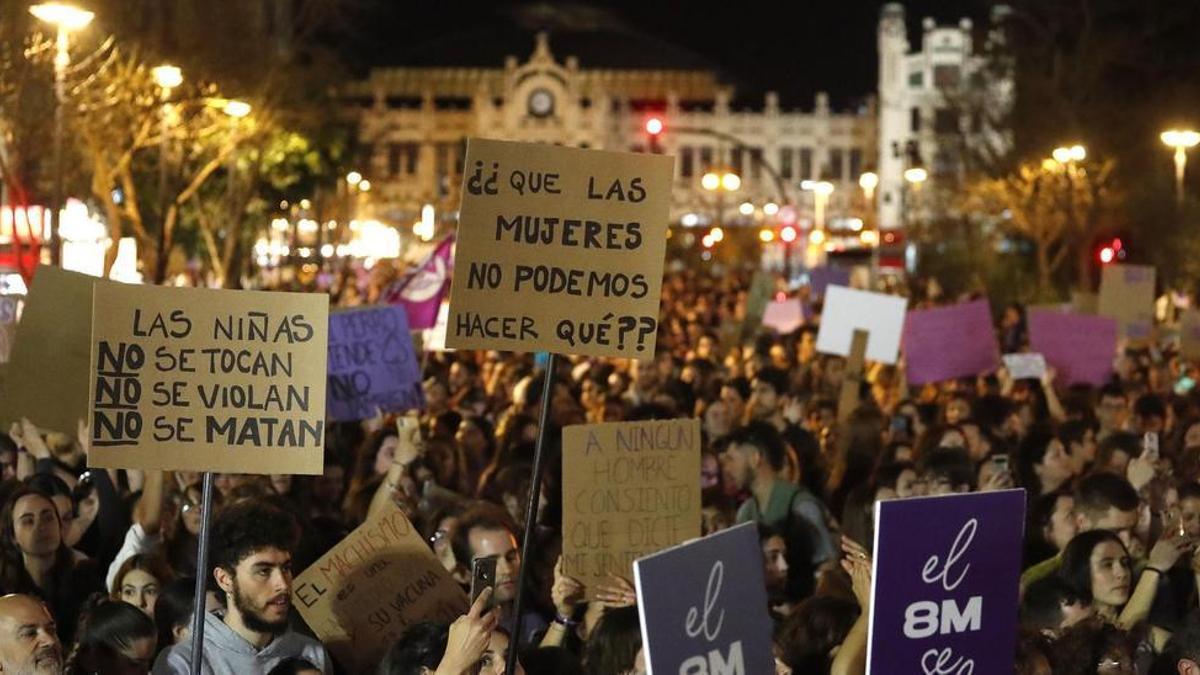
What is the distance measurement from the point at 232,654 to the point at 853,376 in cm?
854

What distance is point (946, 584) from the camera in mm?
5414

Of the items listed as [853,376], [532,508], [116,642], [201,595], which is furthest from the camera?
[853,376]

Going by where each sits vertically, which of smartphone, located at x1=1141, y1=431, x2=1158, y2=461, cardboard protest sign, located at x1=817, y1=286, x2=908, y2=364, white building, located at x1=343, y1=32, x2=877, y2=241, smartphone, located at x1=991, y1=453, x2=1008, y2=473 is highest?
white building, located at x1=343, y1=32, x2=877, y2=241

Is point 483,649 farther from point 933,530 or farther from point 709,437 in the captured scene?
point 709,437

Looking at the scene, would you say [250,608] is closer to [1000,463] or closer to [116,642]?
[116,642]

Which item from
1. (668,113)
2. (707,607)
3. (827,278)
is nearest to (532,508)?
(707,607)

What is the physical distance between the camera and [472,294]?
6.67 m

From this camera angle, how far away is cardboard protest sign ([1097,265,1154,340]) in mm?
18953

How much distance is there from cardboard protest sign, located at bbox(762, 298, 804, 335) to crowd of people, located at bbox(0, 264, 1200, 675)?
8.19 metres

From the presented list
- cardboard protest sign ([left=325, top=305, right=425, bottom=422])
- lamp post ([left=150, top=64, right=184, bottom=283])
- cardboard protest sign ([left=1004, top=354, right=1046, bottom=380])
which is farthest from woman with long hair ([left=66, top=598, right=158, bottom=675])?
lamp post ([left=150, top=64, right=184, bottom=283])

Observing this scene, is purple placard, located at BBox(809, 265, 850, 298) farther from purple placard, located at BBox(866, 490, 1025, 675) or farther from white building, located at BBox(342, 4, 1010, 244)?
white building, located at BBox(342, 4, 1010, 244)

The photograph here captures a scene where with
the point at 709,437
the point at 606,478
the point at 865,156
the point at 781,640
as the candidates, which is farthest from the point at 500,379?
the point at 865,156

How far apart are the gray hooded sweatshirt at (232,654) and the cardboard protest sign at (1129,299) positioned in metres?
13.7

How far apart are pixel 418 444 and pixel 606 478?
60.3 inches
